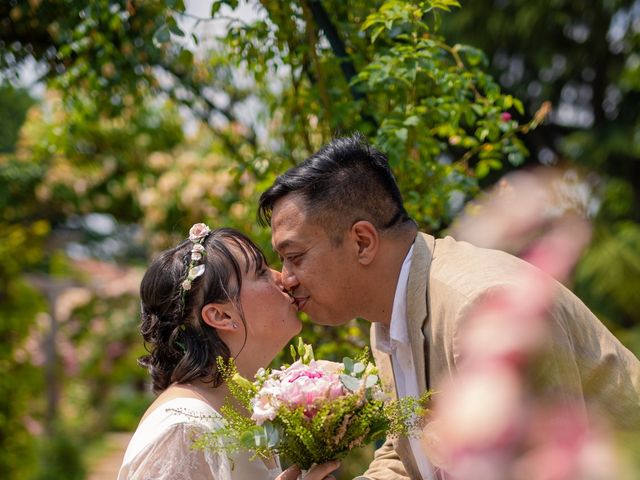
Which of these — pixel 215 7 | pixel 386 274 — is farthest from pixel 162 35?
pixel 386 274

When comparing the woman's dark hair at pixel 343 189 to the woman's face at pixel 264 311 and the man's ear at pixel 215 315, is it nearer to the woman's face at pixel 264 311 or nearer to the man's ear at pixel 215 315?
the woman's face at pixel 264 311

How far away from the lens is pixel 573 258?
777 millimetres

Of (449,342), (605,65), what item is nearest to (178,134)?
(605,65)

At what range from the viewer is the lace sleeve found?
107 inches

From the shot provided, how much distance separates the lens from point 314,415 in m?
2.40

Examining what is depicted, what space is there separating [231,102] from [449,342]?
409 centimetres

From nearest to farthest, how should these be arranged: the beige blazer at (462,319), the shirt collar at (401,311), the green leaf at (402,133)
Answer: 1. the beige blazer at (462,319)
2. the shirt collar at (401,311)
3. the green leaf at (402,133)

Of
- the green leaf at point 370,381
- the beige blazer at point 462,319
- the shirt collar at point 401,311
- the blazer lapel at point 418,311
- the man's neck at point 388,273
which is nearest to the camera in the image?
the beige blazer at point 462,319

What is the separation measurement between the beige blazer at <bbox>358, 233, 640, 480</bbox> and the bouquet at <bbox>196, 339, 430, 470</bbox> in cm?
18

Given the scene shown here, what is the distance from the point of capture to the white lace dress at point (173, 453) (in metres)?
2.73

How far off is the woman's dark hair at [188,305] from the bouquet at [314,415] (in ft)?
1.66

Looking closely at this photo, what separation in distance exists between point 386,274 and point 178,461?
3.01ft

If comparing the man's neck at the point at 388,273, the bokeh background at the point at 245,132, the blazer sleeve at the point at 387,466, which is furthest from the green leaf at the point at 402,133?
the blazer sleeve at the point at 387,466

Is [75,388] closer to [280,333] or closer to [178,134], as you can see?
[178,134]
